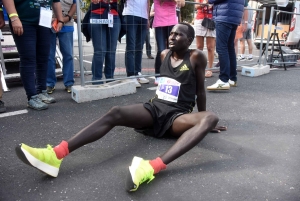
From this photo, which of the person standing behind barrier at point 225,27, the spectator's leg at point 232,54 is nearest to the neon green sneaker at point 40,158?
the person standing behind barrier at point 225,27

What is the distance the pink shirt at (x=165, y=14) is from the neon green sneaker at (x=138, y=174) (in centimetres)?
309

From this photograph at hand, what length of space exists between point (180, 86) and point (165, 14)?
2.34 metres

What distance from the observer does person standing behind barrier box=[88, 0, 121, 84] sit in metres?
4.06

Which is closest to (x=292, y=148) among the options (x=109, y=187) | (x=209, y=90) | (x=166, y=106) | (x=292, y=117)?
(x=292, y=117)

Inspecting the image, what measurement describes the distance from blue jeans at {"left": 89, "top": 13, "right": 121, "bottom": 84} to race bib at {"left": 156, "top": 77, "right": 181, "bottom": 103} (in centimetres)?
176

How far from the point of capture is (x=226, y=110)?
376 centimetres

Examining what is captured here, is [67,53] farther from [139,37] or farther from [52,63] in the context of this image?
[139,37]

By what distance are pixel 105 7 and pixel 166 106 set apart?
6.97 ft

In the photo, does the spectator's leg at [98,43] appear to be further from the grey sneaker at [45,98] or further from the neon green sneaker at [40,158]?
the neon green sneaker at [40,158]

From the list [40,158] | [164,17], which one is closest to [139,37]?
[164,17]

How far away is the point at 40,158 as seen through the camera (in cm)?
200

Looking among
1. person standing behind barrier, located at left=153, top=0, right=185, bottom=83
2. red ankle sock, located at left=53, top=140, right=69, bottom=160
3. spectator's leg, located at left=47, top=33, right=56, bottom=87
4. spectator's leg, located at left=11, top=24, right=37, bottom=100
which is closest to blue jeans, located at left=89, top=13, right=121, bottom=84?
spectator's leg, located at left=47, top=33, right=56, bottom=87

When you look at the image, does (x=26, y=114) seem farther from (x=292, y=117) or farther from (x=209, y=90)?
(x=292, y=117)

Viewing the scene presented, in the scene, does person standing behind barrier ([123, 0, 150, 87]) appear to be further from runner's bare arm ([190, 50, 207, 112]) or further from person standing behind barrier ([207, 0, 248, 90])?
runner's bare arm ([190, 50, 207, 112])
